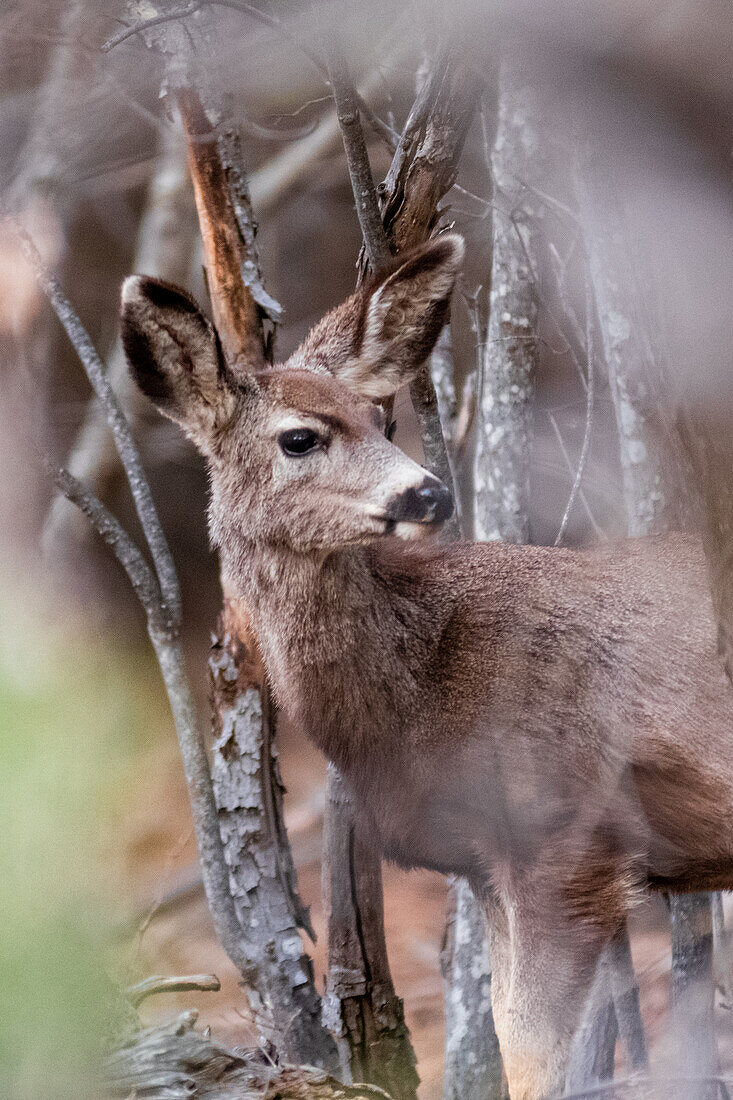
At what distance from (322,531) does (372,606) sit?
146mm

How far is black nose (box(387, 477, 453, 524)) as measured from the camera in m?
1.08

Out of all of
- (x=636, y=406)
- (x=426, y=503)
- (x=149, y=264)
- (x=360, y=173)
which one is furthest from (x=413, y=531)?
(x=149, y=264)

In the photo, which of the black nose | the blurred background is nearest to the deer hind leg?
the blurred background

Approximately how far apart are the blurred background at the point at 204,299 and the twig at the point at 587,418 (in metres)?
0.01

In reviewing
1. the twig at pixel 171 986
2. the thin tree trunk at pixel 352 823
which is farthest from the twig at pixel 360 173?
the twig at pixel 171 986

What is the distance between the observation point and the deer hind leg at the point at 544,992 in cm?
118

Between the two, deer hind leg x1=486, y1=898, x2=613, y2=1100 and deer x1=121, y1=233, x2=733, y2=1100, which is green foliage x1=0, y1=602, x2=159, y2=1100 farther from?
deer hind leg x1=486, y1=898, x2=613, y2=1100

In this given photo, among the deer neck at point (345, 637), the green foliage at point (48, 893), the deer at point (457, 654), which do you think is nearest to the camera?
the green foliage at point (48, 893)

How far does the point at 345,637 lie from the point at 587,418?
0.44 metres

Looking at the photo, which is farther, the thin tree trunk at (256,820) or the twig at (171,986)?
the thin tree trunk at (256,820)

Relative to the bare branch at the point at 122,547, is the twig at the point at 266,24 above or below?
above

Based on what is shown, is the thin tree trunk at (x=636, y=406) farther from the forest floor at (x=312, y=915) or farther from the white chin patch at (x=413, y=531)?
the white chin patch at (x=413, y=531)

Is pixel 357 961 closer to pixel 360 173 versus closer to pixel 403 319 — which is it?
pixel 403 319

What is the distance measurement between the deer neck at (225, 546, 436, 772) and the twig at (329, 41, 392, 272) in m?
0.40
